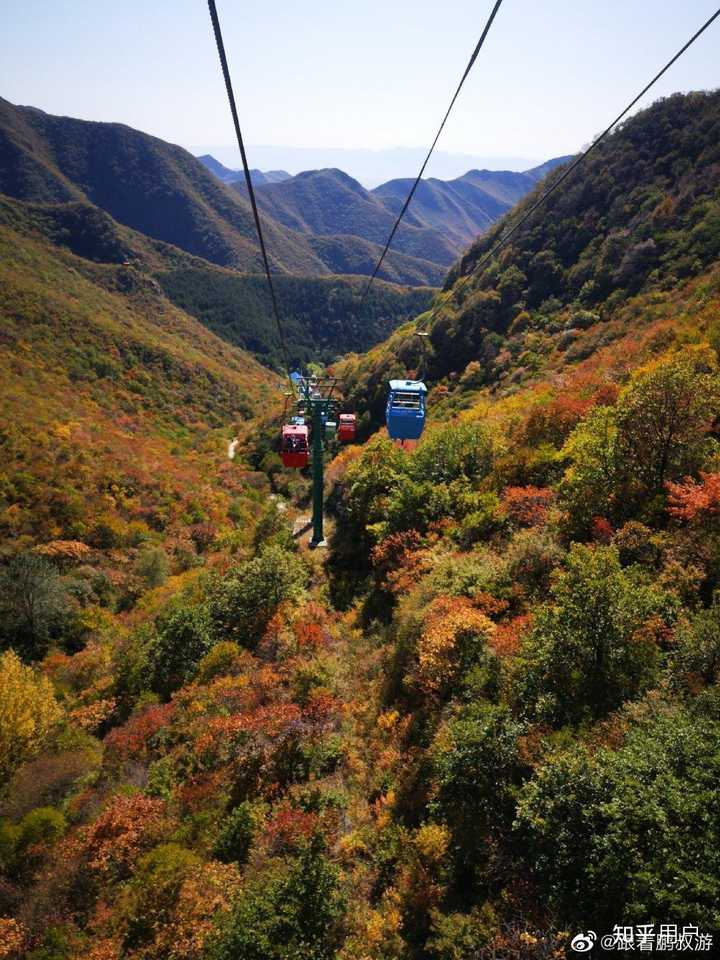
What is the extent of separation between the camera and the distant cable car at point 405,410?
2152 centimetres

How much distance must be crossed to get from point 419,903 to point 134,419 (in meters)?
82.7

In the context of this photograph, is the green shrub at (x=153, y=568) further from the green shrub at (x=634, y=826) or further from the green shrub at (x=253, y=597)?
the green shrub at (x=634, y=826)

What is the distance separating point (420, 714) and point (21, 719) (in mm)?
18928

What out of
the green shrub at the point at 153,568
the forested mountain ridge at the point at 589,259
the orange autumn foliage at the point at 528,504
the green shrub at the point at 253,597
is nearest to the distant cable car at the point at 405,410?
the orange autumn foliage at the point at 528,504

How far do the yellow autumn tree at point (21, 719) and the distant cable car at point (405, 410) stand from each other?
70.0ft

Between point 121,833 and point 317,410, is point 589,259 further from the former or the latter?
point 121,833

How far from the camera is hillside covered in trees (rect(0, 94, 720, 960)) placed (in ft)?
31.2

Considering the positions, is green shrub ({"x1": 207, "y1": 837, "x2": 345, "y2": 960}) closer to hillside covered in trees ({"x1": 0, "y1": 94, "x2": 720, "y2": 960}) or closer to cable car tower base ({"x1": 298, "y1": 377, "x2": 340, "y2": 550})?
hillside covered in trees ({"x1": 0, "y1": 94, "x2": 720, "y2": 960})

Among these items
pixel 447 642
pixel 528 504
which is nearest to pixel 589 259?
pixel 528 504

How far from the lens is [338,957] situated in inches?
406

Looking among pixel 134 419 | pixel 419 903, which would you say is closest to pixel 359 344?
pixel 134 419

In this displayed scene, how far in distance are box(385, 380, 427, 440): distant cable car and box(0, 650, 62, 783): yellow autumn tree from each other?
70.0 ft

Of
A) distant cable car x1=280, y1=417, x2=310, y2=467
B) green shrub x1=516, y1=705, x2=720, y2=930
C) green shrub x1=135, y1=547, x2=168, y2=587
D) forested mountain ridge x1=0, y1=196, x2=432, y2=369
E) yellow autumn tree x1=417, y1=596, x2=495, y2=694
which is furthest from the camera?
forested mountain ridge x1=0, y1=196, x2=432, y2=369

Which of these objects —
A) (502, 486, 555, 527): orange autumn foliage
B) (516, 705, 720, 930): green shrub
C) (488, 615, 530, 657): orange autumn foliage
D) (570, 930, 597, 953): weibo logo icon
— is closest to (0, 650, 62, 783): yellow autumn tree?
(488, 615, 530, 657): orange autumn foliage
